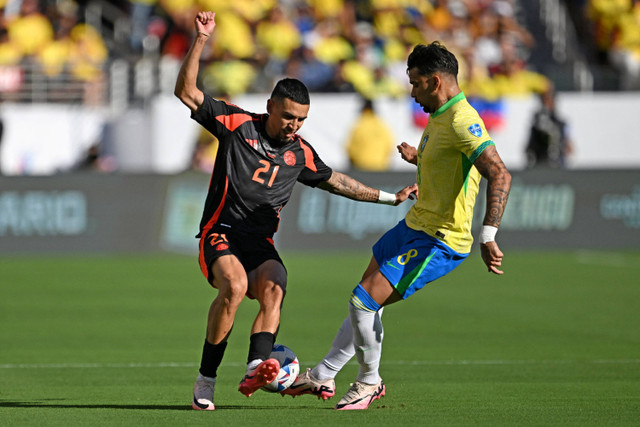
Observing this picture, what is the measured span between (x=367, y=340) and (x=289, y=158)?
136cm

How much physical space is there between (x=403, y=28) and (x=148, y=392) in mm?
19503

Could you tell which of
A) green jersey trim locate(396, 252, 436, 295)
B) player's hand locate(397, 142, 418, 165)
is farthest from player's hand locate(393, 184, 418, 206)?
green jersey trim locate(396, 252, 436, 295)

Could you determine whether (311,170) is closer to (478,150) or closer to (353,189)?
(353,189)

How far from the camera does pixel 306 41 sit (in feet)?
83.3

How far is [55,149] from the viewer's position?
2305 cm

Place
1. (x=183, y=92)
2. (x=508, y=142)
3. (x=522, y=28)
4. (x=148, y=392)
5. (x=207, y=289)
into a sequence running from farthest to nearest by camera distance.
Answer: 1. (x=522, y=28)
2. (x=508, y=142)
3. (x=207, y=289)
4. (x=148, y=392)
5. (x=183, y=92)

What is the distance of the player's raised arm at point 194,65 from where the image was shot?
23.3 feet

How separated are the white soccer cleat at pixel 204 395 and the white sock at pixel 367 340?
3.20ft

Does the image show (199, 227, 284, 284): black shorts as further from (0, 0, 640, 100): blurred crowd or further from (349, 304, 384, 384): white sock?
(0, 0, 640, 100): blurred crowd

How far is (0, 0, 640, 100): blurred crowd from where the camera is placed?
23.8 meters

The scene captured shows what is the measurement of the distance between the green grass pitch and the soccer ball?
7.3 inches

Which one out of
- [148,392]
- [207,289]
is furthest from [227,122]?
[207,289]

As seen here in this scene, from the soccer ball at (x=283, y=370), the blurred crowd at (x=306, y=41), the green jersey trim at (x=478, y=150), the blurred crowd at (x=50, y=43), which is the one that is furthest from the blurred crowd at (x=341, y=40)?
the green jersey trim at (x=478, y=150)

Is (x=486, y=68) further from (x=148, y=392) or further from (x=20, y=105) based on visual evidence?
(x=148, y=392)
